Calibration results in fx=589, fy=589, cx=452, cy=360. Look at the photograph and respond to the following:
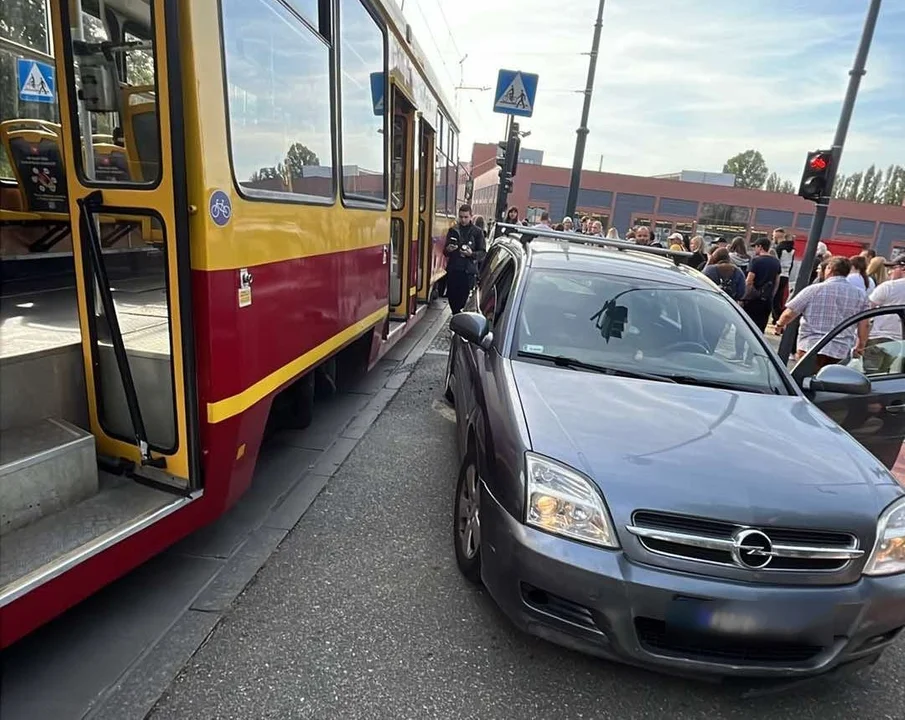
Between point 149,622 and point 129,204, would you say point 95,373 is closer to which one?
point 129,204

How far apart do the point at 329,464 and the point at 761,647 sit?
2.97 meters

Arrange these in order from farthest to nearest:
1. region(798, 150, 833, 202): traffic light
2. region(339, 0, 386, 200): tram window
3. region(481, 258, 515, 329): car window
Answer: region(798, 150, 833, 202): traffic light → region(339, 0, 386, 200): tram window → region(481, 258, 515, 329): car window

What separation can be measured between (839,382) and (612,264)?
60.8 inches

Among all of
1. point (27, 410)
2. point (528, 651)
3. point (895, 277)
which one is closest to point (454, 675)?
point (528, 651)

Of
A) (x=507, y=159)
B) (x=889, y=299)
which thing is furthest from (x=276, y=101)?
(x=507, y=159)

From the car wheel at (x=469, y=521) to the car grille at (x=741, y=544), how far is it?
2.79 ft

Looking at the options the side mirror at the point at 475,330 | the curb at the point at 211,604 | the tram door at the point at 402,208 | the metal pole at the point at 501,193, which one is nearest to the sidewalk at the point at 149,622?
the curb at the point at 211,604

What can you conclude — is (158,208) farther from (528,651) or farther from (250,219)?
(528,651)

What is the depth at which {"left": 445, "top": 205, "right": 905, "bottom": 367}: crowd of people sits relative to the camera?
17.9ft

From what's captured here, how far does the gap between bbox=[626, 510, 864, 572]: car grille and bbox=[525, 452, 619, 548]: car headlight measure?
0.40 feet

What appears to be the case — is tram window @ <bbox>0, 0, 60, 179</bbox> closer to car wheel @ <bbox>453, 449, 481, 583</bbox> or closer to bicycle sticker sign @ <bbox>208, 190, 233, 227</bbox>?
bicycle sticker sign @ <bbox>208, 190, 233, 227</bbox>

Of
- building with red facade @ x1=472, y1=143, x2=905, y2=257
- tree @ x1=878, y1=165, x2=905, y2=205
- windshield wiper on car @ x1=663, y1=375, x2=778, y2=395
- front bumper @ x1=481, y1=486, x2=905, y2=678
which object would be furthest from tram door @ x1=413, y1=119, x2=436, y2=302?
tree @ x1=878, y1=165, x2=905, y2=205

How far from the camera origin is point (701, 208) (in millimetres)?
60875

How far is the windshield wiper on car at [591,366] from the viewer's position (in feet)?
10.6
